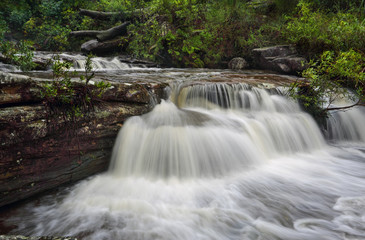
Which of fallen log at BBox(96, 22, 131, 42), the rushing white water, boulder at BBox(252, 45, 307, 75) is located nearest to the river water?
the rushing white water

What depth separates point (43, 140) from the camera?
9.03 ft

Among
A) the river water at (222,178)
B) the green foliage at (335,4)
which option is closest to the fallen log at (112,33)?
the river water at (222,178)

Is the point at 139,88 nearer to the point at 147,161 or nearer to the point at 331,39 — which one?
the point at 147,161

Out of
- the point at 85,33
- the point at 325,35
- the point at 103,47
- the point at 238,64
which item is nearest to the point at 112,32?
A: the point at 103,47

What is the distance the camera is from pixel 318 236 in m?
2.32

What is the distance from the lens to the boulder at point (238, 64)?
361 inches

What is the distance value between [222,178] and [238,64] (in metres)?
6.82

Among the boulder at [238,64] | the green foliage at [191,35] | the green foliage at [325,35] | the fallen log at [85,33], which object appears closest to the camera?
the green foliage at [325,35]

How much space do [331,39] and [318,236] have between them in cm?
696

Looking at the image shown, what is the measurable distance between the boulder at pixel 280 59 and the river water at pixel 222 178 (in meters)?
2.80

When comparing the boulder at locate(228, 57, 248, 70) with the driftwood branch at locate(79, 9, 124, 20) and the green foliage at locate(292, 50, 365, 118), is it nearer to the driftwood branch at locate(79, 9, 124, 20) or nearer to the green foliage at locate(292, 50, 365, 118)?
the green foliage at locate(292, 50, 365, 118)

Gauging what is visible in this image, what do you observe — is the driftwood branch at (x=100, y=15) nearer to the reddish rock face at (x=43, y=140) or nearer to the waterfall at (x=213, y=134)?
the waterfall at (x=213, y=134)

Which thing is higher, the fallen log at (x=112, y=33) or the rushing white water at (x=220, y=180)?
the fallen log at (x=112, y=33)

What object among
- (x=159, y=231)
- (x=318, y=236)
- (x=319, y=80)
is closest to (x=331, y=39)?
(x=319, y=80)
